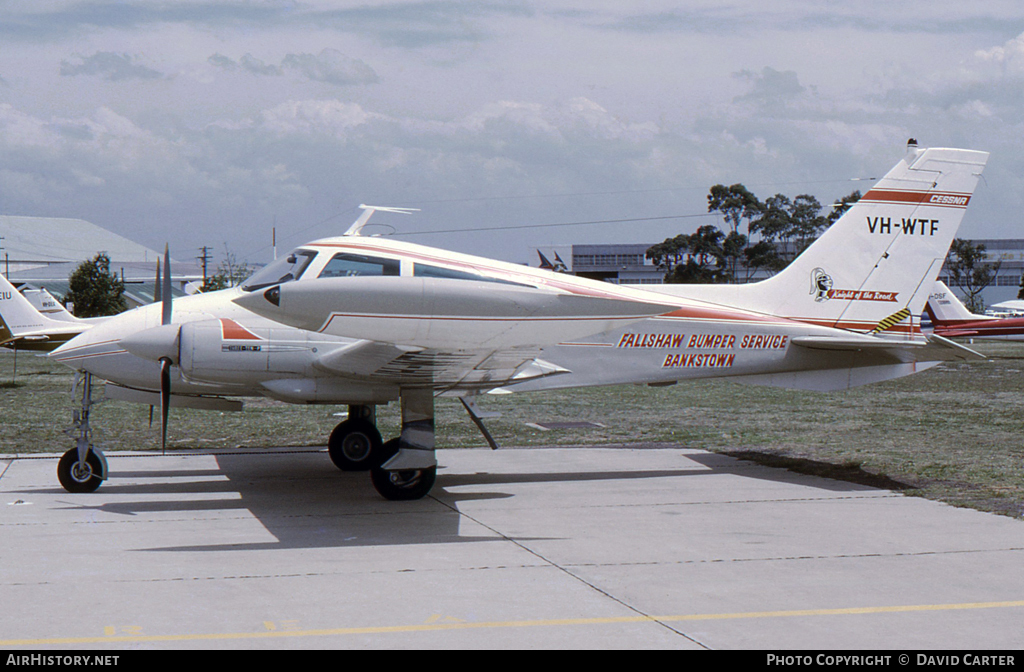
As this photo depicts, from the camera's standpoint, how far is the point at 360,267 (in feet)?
32.2

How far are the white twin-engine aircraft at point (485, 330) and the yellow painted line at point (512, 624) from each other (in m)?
2.47

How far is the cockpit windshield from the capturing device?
10.0 m

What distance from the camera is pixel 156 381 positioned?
10367mm

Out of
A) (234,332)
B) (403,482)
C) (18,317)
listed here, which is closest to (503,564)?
(403,482)

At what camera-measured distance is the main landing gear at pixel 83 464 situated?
10.2m

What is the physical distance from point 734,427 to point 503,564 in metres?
9.86

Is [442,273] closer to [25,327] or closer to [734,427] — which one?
[734,427]

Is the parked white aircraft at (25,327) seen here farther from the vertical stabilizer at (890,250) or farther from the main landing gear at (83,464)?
the vertical stabilizer at (890,250)

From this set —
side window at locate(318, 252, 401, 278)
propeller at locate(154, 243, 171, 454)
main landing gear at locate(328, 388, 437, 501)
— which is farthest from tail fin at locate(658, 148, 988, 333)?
propeller at locate(154, 243, 171, 454)

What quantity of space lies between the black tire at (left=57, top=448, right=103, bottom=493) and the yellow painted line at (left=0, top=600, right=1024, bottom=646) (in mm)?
5151

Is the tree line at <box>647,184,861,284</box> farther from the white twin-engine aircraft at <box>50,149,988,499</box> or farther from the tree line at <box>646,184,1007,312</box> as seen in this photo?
the white twin-engine aircraft at <box>50,149,988,499</box>

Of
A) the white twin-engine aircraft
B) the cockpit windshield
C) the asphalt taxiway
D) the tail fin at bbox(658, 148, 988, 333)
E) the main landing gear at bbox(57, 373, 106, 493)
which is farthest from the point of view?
the tail fin at bbox(658, 148, 988, 333)

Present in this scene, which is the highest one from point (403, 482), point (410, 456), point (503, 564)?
point (410, 456)

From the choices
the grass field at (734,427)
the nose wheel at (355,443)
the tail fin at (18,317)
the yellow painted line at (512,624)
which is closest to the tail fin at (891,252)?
the grass field at (734,427)
